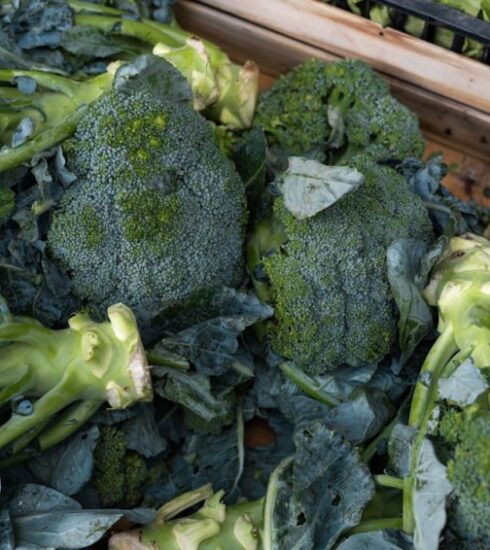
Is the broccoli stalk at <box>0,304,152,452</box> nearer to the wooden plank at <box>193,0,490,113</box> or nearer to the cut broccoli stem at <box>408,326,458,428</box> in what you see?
the cut broccoli stem at <box>408,326,458,428</box>

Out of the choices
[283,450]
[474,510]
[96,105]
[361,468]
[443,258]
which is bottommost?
[283,450]

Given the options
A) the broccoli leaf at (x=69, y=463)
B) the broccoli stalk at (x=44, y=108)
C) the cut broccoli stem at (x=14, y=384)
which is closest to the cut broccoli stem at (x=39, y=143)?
the broccoli stalk at (x=44, y=108)

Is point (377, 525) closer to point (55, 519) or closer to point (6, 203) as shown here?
point (55, 519)

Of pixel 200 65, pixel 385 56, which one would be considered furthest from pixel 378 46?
pixel 200 65

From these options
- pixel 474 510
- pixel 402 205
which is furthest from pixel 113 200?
pixel 474 510

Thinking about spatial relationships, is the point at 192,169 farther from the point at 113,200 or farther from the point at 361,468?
the point at 361,468

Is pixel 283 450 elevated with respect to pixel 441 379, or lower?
lower

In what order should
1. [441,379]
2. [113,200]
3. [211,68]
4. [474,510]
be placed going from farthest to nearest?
1. [211,68]
2. [113,200]
3. [441,379]
4. [474,510]
